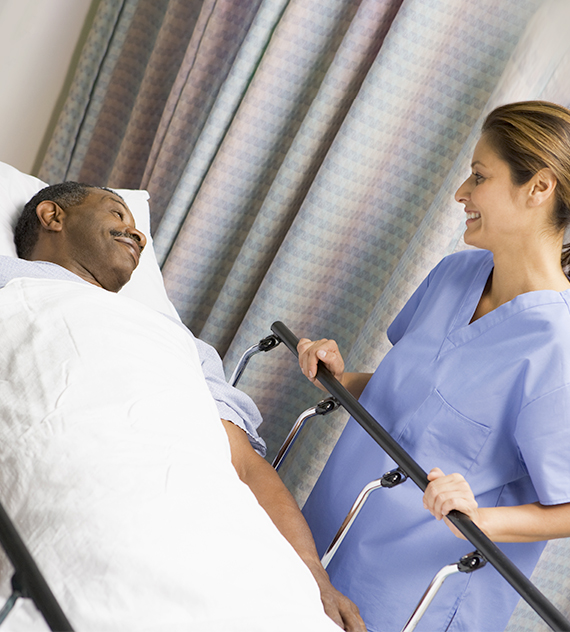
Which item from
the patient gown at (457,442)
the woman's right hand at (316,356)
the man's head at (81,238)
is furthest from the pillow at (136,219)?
the patient gown at (457,442)

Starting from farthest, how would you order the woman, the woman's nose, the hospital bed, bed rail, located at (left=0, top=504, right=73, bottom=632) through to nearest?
the woman's nose
the woman
the hospital bed
bed rail, located at (left=0, top=504, right=73, bottom=632)

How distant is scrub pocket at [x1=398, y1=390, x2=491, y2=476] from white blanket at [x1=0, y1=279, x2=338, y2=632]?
1.32 feet

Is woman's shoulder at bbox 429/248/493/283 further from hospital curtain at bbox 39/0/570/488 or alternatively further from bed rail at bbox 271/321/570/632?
bed rail at bbox 271/321/570/632

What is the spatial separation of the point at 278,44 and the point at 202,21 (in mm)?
349

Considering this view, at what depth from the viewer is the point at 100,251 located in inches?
55.1

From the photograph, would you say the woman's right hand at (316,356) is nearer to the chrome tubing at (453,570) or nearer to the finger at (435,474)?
the finger at (435,474)

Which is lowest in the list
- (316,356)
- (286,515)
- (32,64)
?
(286,515)

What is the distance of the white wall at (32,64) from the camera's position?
2.24m

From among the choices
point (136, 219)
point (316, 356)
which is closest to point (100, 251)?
point (136, 219)

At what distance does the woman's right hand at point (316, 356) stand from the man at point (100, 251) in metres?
0.18

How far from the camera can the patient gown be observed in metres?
1.07

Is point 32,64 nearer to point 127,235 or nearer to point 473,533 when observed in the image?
point 127,235

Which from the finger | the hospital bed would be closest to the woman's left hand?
the finger

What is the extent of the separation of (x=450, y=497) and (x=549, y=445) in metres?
0.20
